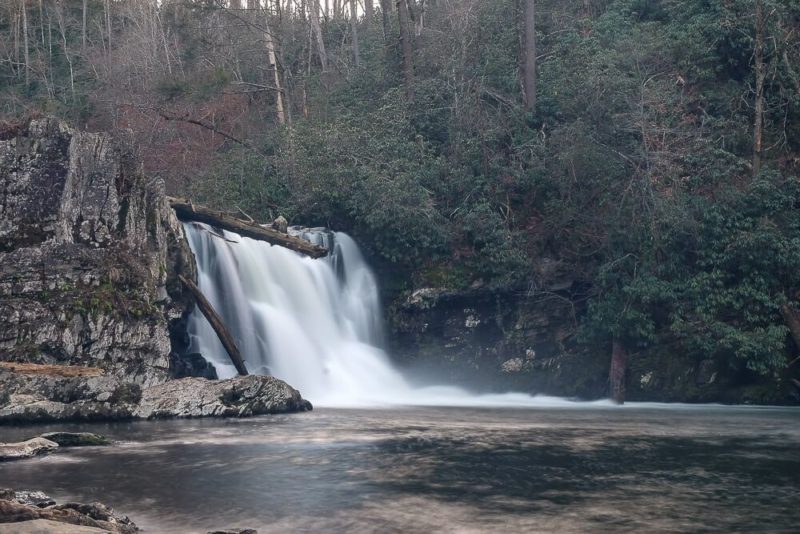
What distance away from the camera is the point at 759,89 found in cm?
2636

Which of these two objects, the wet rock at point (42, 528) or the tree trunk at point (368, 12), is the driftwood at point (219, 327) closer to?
the wet rock at point (42, 528)

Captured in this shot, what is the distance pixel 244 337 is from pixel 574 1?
2338cm

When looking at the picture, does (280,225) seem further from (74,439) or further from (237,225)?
(74,439)

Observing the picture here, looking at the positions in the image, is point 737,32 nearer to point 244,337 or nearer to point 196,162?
point 244,337

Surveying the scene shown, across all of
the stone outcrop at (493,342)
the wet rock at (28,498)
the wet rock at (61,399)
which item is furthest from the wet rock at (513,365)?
the wet rock at (28,498)

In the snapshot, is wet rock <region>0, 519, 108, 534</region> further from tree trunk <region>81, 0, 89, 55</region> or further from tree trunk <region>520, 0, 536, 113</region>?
tree trunk <region>81, 0, 89, 55</region>

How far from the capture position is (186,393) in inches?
779

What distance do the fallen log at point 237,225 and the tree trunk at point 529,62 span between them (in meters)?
10.9

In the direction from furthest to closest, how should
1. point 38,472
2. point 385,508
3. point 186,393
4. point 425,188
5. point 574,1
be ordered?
point 574,1
point 425,188
point 186,393
point 38,472
point 385,508

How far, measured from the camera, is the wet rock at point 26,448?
13.6 metres

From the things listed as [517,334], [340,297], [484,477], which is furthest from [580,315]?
[484,477]

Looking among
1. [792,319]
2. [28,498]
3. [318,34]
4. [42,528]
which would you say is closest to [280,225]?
[792,319]

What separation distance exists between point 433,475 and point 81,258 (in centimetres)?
1217

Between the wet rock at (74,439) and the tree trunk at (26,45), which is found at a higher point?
the tree trunk at (26,45)
